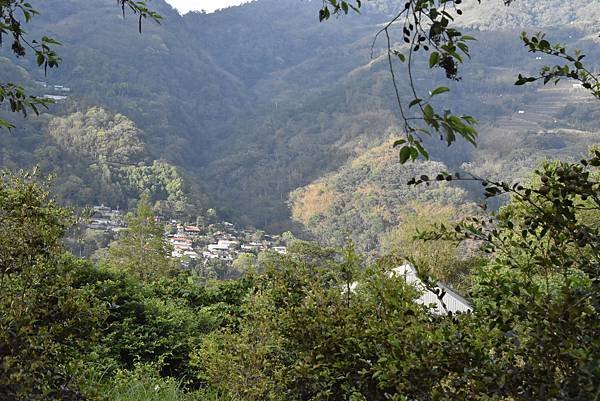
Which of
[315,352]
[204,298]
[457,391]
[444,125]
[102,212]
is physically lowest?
[102,212]

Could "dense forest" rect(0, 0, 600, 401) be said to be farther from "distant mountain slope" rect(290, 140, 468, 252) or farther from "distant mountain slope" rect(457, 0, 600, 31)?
"distant mountain slope" rect(457, 0, 600, 31)

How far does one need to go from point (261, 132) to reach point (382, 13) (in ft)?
277

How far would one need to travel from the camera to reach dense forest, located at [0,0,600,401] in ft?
4.61

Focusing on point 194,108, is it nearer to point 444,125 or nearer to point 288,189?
point 288,189

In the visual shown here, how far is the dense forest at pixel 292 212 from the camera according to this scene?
A: 1406 millimetres

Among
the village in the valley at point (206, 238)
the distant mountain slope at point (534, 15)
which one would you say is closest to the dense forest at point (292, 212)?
the village in the valley at point (206, 238)

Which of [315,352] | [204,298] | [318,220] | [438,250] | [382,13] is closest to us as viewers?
[315,352]

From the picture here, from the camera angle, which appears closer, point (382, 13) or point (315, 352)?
point (315, 352)

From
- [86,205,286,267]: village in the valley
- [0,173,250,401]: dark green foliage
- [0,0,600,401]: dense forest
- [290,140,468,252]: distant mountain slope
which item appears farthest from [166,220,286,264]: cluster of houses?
[0,173,250,401]: dark green foliage

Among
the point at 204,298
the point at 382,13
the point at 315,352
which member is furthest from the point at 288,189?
the point at 382,13

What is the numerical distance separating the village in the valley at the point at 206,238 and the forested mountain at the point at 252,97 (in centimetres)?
465

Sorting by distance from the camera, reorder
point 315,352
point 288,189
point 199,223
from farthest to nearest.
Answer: point 288,189 → point 199,223 → point 315,352

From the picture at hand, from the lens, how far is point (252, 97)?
4697 inches

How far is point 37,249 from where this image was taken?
224 cm
